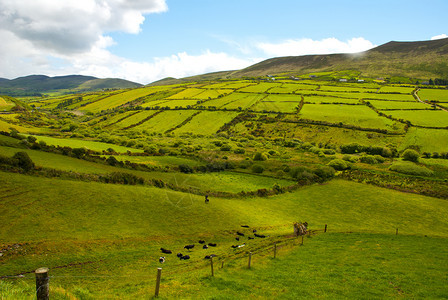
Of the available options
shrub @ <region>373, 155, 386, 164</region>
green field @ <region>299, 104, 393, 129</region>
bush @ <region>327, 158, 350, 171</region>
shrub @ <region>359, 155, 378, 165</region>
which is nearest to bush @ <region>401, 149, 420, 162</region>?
shrub @ <region>373, 155, 386, 164</region>

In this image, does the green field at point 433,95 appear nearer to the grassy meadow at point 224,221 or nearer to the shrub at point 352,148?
the grassy meadow at point 224,221

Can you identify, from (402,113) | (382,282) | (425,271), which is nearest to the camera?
(382,282)

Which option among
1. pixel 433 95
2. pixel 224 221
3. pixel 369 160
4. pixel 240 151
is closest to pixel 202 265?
pixel 224 221

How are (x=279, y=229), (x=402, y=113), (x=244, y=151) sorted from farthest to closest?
(x=402, y=113) < (x=244, y=151) < (x=279, y=229)

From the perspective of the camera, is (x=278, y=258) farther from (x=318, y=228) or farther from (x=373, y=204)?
(x=373, y=204)

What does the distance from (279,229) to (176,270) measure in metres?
19.7

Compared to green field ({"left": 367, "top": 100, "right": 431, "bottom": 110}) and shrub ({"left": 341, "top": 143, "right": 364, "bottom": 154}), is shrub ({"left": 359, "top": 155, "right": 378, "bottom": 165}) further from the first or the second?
green field ({"left": 367, "top": 100, "right": 431, "bottom": 110})

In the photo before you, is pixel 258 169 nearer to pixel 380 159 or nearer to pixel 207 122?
pixel 380 159

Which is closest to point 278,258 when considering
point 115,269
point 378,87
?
point 115,269

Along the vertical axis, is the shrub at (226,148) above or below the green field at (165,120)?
below

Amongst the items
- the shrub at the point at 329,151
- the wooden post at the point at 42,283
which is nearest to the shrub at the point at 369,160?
the shrub at the point at 329,151

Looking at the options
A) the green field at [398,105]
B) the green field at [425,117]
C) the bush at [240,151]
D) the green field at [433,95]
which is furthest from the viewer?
the green field at [433,95]

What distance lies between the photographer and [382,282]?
18.6 meters

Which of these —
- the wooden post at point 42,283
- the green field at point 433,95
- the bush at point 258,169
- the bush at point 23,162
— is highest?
the green field at point 433,95
